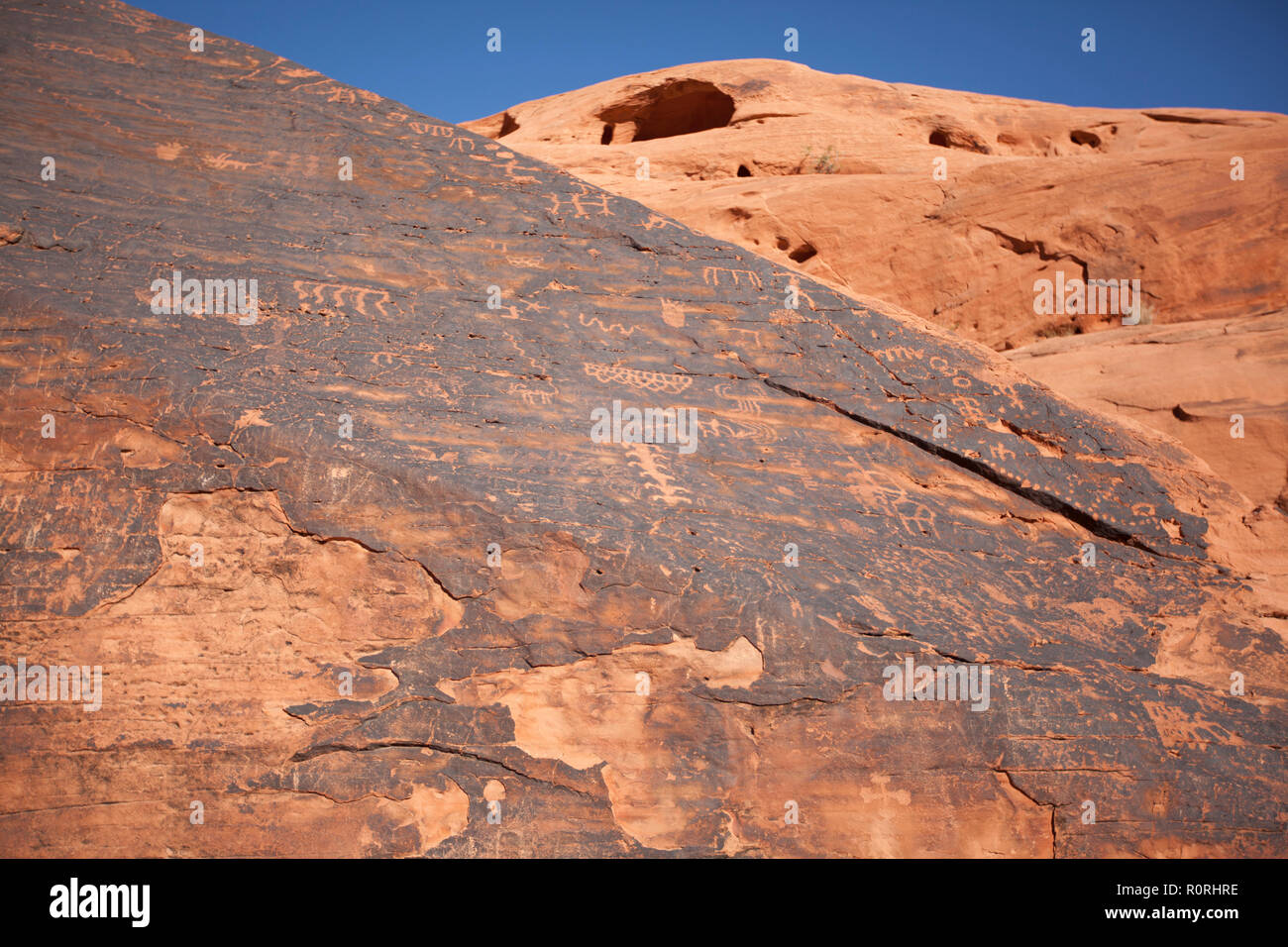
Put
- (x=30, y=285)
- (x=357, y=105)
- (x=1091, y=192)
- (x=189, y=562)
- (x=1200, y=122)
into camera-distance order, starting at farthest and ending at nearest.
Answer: (x=1200, y=122), (x=1091, y=192), (x=357, y=105), (x=30, y=285), (x=189, y=562)

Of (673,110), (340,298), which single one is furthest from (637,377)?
(673,110)

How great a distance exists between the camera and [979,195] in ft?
25.9

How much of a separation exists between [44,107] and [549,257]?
7.84 ft

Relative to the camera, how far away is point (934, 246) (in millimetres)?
7934

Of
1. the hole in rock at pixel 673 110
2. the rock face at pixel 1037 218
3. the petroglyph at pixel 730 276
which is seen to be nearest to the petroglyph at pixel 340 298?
the petroglyph at pixel 730 276

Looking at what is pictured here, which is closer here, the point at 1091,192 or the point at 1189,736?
the point at 1189,736

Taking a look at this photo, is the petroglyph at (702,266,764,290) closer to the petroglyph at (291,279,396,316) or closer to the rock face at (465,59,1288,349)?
the petroglyph at (291,279,396,316)

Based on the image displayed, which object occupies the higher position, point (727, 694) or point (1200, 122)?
point (1200, 122)

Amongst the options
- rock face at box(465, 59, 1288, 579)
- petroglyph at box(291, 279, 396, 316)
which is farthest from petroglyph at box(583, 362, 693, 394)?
rock face at box(465, 59, 1288, 579)

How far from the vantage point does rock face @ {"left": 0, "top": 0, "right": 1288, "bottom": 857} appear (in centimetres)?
255

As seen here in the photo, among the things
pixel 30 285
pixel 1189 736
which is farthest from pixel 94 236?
pixel 1189 736

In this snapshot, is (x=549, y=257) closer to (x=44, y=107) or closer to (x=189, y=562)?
(x=189, y=562)

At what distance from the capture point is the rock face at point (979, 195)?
7.05 m

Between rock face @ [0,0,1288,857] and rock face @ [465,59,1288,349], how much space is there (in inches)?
190
